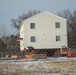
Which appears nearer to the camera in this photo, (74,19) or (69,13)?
(74,19)

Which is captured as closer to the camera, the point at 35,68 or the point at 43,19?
the point at 35,68

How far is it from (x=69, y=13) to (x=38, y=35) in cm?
4197

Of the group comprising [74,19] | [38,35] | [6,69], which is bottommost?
[6,69]

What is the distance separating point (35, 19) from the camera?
5469 centimetres

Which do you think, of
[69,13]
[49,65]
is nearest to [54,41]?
[49,65]

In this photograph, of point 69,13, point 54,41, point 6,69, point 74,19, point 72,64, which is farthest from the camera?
point 69,13

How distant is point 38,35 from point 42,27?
1556 millimetres

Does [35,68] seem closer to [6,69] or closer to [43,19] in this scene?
[6,69]

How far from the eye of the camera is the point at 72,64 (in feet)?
61.4

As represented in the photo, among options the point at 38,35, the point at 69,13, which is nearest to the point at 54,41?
the point at 38,35

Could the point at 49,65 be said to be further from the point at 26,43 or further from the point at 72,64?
the point at 26,43

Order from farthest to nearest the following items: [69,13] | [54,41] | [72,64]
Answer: [69,13] → [54,41] → [72,64]

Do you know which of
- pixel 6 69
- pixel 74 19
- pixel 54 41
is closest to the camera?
pixel 6 69

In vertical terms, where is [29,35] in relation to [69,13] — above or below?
below
